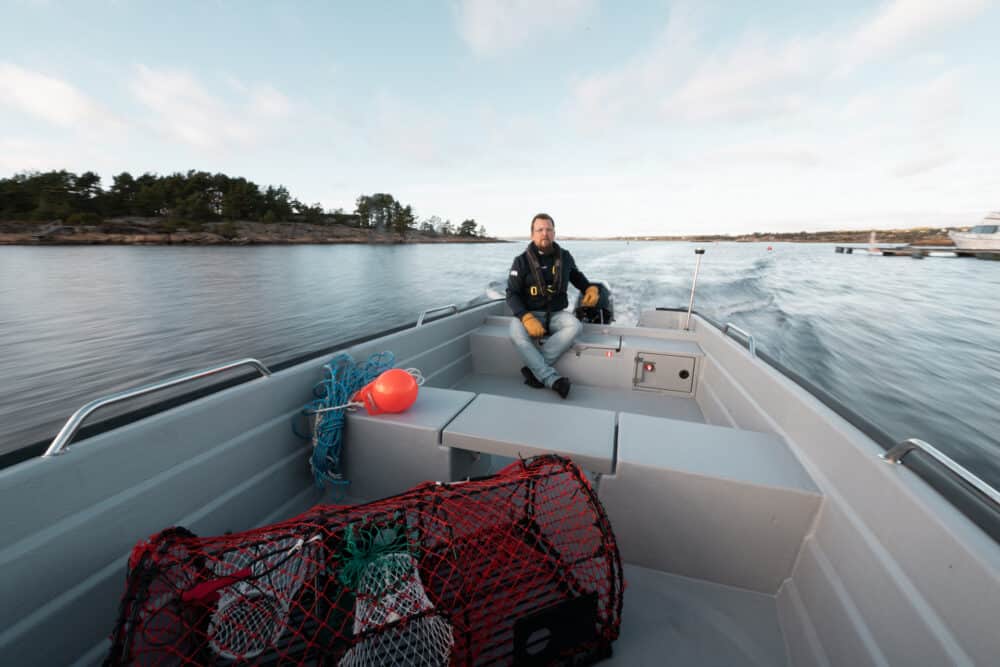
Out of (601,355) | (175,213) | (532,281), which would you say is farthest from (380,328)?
(175,213)

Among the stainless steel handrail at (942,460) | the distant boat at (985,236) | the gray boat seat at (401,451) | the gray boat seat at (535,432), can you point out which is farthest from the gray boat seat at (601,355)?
the distant boat at (985,236)

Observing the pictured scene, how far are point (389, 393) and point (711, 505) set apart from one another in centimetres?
131

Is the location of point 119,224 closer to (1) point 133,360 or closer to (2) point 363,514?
(1) point 133,360

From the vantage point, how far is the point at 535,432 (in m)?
1.54

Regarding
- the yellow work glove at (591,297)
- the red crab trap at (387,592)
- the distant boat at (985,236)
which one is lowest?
the red crab trap at (387,592)

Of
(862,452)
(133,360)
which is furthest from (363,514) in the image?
(133,360)

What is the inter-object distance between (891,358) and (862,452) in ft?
24.5

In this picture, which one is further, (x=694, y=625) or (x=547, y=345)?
(x=547, y=345)

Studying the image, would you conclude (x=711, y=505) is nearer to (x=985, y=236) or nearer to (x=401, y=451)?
(x=401, y=451)

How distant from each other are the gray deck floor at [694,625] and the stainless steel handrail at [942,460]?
2.31ft

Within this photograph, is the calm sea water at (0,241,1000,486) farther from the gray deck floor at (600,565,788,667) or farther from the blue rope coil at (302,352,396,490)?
the blue rope coil at (302,352,396,490)

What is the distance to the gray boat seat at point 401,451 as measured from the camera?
1593mm

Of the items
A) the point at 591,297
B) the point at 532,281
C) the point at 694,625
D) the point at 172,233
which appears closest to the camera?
the point at 694,625

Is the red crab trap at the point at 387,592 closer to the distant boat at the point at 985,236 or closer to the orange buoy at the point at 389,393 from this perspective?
the orange buoy at the point at 389,393
